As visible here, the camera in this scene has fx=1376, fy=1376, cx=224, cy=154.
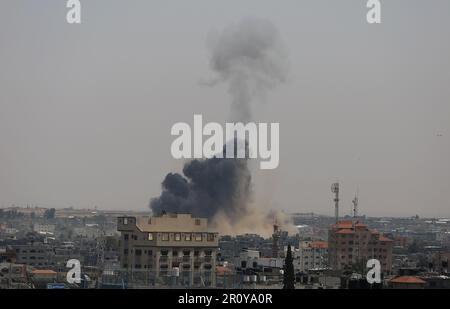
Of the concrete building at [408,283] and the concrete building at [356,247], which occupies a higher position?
the concrete building at [356,247]

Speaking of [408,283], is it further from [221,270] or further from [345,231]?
[345,231]

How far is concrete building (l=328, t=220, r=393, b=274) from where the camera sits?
5484cm

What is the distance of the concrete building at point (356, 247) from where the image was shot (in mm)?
54844

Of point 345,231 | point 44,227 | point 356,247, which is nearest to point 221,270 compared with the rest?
point 356,247

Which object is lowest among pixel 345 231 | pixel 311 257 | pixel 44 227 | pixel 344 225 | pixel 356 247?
pixel 311 257

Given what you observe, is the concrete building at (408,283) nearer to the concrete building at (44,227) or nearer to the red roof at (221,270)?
the red roof at (221,270)

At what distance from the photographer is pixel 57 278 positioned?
39562mm

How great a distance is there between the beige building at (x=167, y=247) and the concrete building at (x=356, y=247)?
12512 millimetres

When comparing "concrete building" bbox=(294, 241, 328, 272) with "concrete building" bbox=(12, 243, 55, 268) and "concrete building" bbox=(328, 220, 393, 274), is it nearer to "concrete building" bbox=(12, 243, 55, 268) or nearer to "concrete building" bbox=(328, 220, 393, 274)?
"concrete building" bbox=(328, 220, 393, 274)

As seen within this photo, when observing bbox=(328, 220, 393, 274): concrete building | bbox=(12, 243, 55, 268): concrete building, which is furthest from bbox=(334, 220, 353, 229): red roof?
bbox=(12, 243, 55, 268): concrete building

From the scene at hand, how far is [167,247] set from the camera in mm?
40344

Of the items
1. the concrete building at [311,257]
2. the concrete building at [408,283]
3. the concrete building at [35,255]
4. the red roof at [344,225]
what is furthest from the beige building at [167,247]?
the red roof at [344,225]

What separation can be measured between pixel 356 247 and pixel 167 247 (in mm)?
17406
